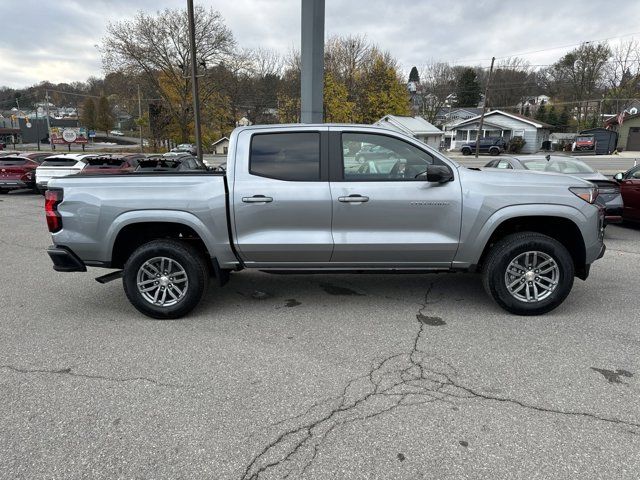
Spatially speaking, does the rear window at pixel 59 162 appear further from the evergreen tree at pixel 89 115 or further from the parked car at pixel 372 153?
the evergreen tree at pixel 89 115

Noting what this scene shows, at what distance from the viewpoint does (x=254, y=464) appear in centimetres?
245

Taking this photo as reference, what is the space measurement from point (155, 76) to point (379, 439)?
43133 millimetres

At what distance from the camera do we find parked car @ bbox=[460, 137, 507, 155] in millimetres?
48500

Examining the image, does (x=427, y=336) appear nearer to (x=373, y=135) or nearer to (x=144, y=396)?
(x=373, y=135)

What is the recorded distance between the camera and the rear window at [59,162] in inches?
623

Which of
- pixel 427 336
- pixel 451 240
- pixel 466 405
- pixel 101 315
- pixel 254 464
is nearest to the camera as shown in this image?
pixel 254 464

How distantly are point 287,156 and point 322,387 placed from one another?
2.27m

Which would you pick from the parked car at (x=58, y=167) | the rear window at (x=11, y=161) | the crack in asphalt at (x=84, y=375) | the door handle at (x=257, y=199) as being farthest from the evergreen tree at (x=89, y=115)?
the crack in asphalt at (x=84, y=375)

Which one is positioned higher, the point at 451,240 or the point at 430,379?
the point at 451,240

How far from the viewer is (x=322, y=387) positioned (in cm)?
323

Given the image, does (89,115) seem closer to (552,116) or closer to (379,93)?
(379,93)

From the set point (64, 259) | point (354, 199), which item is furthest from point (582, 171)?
point (64, 259)

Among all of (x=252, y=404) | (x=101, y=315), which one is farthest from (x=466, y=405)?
(x=101, y=315)

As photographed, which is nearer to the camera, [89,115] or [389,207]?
[389,207]
